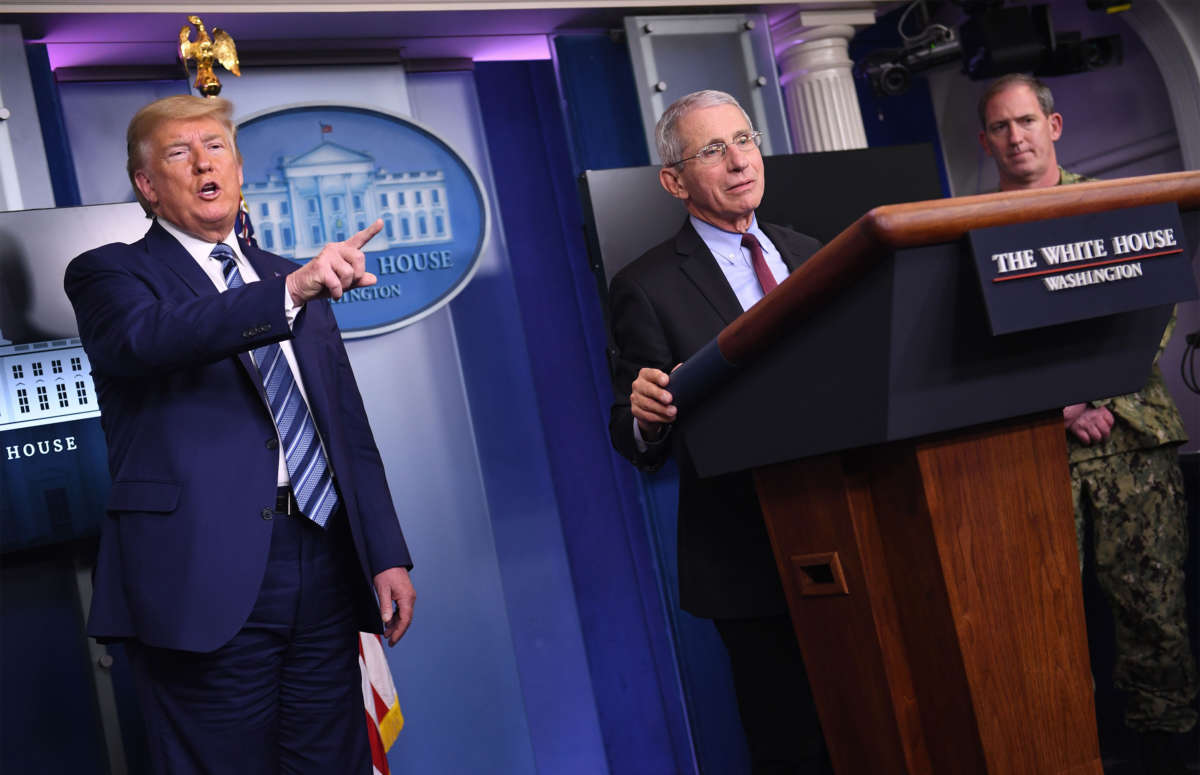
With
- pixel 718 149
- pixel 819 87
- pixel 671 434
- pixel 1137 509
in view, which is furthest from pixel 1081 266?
pixel 819 87

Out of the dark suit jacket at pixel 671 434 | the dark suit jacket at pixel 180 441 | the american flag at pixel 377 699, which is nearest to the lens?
the dark suit jacket at pixel 180 441

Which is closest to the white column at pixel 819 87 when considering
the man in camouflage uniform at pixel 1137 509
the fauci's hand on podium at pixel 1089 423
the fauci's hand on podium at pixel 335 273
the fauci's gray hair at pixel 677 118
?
the man in camouflage uniform at pixel 1137 509

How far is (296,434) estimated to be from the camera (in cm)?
168

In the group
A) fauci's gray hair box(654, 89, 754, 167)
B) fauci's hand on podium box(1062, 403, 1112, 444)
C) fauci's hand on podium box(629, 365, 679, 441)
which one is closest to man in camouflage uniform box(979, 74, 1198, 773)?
fauci's hand on podium box(1062, 403, 1112, 444)

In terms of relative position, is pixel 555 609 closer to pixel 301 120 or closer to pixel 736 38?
pixel 301 120

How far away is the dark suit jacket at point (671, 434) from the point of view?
5.28 feet

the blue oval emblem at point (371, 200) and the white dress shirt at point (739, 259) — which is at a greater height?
the blue oval emblem at point (371, 200)

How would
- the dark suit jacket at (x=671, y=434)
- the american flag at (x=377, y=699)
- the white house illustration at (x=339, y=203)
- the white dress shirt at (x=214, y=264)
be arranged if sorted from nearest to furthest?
the dark suit jacket at (x=671, y=434) < the white dress shirt at (x=214, y=264) < the american flag at (x=377, y=699) < the white house illustration at (x=339, y=203)

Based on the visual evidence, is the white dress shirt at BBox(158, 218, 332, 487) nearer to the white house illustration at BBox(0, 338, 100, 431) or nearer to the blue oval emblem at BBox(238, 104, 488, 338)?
the white house illustration at BBox(0, 338, 100, 431)

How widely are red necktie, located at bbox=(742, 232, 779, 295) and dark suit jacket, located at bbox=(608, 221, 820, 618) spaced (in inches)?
2.4

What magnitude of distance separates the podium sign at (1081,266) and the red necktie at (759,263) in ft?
2.50

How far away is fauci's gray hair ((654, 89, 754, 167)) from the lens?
1.90 metres

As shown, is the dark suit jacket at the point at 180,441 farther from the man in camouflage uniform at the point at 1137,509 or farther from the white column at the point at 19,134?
the man in camouflage uniform at the point at 1137,509

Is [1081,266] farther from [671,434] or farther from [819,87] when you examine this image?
[819,87]
